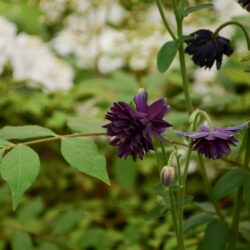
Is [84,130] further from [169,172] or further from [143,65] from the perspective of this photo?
[143,65]

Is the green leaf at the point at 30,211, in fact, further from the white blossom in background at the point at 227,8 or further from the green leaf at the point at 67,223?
the white blossom in background at the point at 227,8

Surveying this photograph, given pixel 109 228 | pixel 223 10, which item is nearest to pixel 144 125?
pixel 109 228

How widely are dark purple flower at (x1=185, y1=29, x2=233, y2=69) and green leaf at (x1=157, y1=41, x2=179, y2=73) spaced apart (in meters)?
0.03

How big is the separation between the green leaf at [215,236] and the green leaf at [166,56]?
0.31 metres

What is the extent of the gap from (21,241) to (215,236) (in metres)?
0.52

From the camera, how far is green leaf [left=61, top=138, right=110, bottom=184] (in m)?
0.81

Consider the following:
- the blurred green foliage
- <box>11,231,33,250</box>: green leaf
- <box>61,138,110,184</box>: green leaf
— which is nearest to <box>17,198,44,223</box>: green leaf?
the blurred green foliage

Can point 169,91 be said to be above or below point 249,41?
below

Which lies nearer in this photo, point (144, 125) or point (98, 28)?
point (144, 125)

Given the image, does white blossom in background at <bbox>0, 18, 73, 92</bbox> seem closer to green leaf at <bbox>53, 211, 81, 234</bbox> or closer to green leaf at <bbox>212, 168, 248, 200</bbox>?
green leaf at <bbox>53, 211, 81, 234</bbox>

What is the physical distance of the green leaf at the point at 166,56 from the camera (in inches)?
34.2

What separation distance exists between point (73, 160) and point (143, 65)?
148 cm

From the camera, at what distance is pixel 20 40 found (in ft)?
6.86

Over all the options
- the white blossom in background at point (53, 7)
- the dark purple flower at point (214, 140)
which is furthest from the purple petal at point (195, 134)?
the white blossom in background at point (53, 7)
